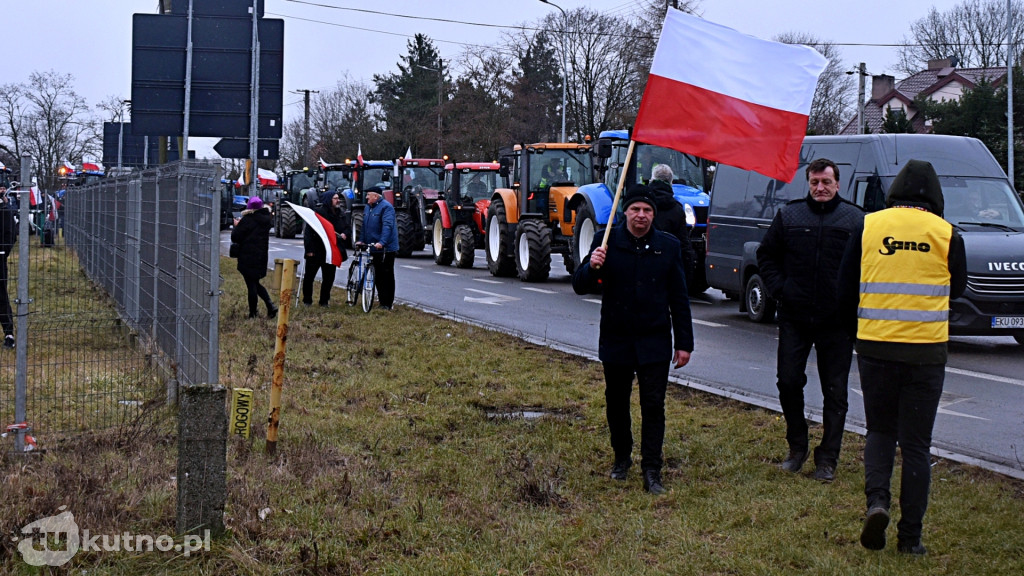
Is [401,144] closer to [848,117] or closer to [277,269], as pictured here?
[848,117]

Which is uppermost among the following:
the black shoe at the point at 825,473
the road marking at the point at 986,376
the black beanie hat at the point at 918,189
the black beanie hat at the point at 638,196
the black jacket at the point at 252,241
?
the black beanie hat at the point at 918,189

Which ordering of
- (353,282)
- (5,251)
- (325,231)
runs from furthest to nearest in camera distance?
(353,282) < (325,231) < (5,251)

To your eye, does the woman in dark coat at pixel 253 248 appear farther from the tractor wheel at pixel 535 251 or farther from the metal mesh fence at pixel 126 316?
the tractor wheel at pixel 535 251

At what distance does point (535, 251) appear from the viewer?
21.9 meters

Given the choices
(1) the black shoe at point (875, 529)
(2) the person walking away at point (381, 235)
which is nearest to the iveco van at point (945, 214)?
(2) the person walking away at point (381, 235)

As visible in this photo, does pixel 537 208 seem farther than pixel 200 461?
Yes

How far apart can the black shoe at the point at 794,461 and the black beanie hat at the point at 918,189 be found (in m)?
2.03

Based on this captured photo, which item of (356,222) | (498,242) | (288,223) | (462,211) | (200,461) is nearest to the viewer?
(200,461)

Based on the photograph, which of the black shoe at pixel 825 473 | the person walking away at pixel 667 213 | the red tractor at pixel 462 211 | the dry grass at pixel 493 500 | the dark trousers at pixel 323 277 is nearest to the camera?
the dry grass at pixel 493 500

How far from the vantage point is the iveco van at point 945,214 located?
12172 mm

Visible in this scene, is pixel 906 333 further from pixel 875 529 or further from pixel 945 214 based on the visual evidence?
pixel 945 214

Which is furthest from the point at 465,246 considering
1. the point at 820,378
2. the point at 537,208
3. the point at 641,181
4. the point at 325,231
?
the point at 820,378

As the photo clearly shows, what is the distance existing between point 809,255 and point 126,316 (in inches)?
213

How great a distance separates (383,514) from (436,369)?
4.94m
